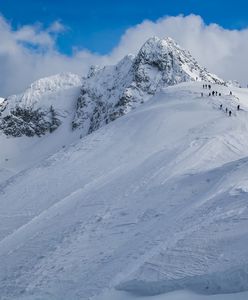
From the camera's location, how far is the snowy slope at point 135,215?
1672 cm

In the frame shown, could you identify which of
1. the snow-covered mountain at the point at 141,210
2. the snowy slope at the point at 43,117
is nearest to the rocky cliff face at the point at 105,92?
the snowy slope at the point at 43,117

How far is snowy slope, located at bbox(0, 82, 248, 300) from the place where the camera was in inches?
658

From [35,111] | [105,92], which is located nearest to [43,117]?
[35,111]

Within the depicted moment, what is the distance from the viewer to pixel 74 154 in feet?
136

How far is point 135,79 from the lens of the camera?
402 ft

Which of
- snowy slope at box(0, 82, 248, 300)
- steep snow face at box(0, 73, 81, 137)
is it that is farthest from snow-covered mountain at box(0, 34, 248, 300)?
steep snow face at box(0, 73, 81, 137)

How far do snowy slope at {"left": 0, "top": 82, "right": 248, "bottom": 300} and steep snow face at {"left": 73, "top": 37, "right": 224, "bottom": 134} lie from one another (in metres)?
73.7

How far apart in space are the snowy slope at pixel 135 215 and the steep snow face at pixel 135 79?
73.7 metres

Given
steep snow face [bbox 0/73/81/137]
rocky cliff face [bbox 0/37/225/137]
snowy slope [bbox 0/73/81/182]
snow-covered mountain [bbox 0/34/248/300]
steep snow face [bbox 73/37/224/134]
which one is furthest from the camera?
steep snow face [bbox 0/73/81/137]

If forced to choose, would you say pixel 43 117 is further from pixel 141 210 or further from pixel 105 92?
pixel 141 210

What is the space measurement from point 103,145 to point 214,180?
60.2ft

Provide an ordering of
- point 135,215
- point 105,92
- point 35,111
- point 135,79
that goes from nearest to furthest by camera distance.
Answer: point 135,215, point 135,79, point 105,92, point 35,111

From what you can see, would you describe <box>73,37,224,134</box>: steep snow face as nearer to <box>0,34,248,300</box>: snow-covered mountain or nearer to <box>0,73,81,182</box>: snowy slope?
<box>0,73,81,182</box>: snowy slope

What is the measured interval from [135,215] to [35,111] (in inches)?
4442
